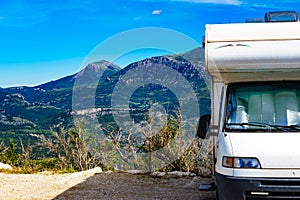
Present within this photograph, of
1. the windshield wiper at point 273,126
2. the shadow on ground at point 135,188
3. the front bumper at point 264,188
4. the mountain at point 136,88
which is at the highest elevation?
the mountain at point 136,88

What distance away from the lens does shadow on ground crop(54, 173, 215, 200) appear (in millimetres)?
9516

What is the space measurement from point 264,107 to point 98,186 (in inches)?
190

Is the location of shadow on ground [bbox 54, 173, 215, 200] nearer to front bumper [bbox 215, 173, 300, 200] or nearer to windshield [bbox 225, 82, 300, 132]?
windshield [bbox 225, 82, 300, 132]

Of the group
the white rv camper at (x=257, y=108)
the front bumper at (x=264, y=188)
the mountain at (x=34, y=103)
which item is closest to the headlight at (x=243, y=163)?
the white rv camper at (x=257, y=108)

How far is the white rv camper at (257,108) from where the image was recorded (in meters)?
5.88

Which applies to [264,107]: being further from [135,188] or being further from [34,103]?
[34,103]

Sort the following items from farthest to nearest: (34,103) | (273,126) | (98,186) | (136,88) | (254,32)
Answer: (34,103) → (136,88) → (98,186) → (254,32) → (273,126)

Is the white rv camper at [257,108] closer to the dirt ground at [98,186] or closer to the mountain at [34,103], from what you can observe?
the dirt ground at [98,186]

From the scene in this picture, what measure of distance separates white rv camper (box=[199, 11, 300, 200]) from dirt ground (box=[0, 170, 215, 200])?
9.53ft

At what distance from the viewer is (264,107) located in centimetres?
674

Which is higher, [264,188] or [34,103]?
[34,103]

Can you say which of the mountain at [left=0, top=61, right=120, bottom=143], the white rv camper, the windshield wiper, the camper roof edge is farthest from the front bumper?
the mountain at [left=0, top=61, right=120, bottom=143]

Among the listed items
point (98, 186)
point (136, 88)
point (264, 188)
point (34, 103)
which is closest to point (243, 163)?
point (264, 188)

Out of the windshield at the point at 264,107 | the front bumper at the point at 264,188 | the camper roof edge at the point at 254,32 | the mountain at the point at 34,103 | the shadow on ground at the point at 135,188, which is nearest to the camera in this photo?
the front bumper at the point at 264,188
